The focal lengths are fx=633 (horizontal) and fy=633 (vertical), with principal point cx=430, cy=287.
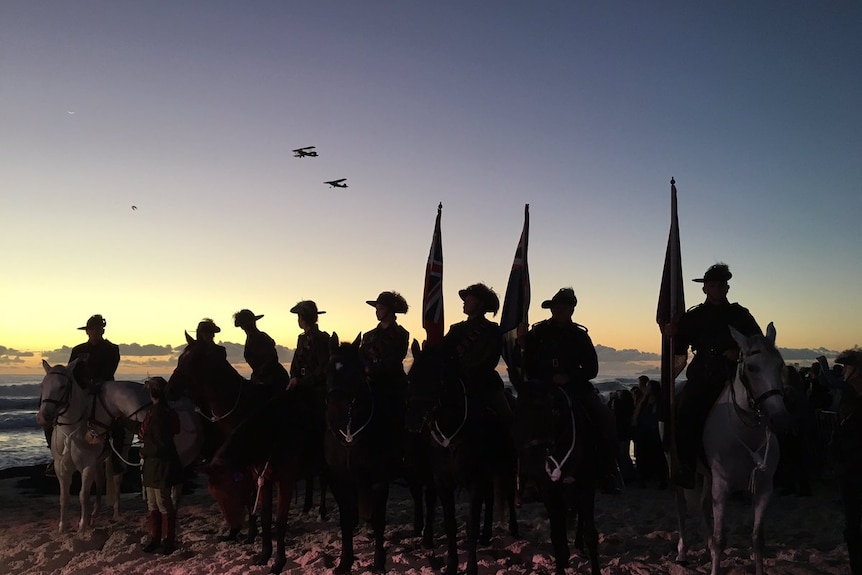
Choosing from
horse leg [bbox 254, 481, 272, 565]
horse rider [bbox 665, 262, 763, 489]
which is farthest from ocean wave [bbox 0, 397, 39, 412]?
horse rider [bbox 665, 262, 763, 489]

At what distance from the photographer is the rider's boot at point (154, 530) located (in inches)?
337

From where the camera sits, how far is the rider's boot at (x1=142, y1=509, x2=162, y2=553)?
8555mm

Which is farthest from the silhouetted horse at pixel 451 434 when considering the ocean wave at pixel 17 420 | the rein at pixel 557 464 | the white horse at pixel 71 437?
the ocean wave at pixel 17 420

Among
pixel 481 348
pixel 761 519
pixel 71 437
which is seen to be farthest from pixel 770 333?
pixel 71 437

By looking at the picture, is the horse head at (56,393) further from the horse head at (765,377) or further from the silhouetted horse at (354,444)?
the horse head at (765,377)

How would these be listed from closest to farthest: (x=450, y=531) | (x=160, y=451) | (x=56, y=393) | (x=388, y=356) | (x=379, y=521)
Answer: (x=450, y=531) → (x=379, y=521) → (x=388, y=356) → (x=160, y=451) → (x=56, y=393)

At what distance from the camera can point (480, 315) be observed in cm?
806

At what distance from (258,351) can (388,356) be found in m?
2.28

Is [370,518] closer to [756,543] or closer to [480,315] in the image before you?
[480,315]

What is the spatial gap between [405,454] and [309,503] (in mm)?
4227

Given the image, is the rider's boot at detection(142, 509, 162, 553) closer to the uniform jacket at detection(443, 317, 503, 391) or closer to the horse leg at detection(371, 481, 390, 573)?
the horse leg at detection(371, 481, 390, 573)

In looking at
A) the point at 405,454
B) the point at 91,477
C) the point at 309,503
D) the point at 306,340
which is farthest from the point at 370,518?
the point at 91,477

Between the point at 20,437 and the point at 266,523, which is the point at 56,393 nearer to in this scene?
the point at 266,523

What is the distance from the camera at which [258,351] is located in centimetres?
940
